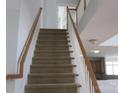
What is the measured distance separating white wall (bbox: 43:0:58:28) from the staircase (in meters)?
2.55

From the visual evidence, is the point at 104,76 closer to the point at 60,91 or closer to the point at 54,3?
the point at 54,3

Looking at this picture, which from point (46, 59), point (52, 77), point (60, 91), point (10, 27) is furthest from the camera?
point (46, 59)

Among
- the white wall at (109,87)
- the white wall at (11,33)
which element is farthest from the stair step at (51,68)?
the white wall at (109,87)

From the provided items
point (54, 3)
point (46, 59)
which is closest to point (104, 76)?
point (54, 3)

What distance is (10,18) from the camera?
2793 mm

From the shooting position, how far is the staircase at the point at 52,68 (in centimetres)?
339

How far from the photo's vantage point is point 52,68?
13.6ft

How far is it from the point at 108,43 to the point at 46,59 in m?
3.60

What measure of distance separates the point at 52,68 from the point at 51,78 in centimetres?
39

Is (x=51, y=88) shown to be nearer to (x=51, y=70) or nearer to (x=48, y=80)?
(x=48, y=80)

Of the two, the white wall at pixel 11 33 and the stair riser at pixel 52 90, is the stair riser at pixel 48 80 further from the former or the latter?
the white wall at pixel 11 33

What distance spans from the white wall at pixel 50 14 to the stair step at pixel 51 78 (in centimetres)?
468

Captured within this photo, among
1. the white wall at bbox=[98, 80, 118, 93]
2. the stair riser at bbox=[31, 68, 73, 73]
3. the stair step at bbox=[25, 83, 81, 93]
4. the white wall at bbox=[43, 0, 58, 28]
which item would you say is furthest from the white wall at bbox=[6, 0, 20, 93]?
the white wall at bbox=[43, 0, 58, 28]

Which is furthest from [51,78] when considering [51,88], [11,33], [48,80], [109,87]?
[109,87]
